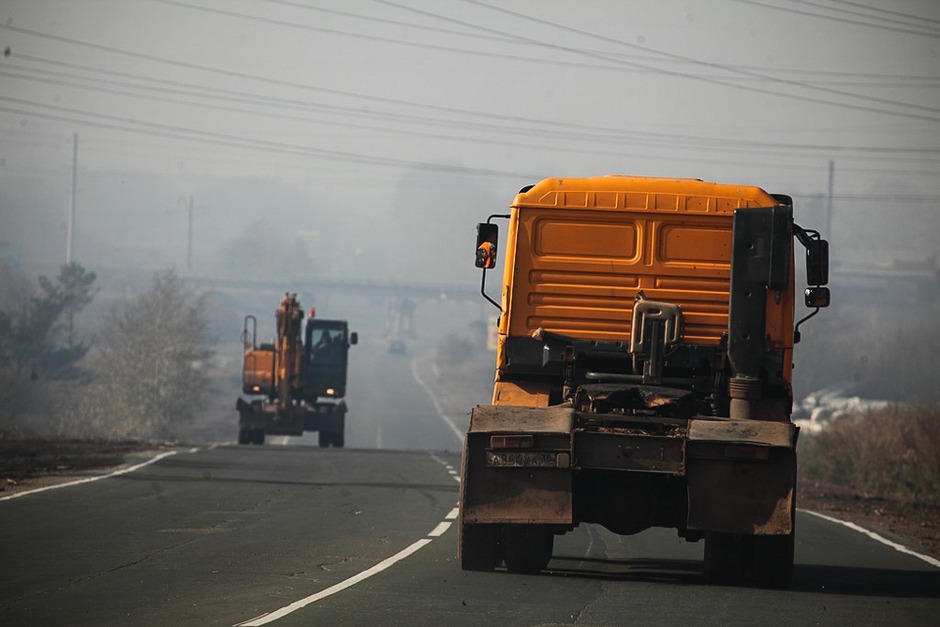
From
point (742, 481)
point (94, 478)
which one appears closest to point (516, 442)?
point (742, 481)

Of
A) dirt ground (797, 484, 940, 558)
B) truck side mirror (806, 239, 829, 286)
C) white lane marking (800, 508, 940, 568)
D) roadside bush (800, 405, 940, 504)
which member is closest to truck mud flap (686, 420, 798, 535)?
truck side mirror (806, 239, 829, 286)

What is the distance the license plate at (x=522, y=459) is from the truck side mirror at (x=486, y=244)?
8.19 feet

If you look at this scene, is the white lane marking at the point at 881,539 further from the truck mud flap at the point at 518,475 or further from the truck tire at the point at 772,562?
the truck mud flap at the point at 518,475

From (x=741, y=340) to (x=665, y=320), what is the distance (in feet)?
2.30

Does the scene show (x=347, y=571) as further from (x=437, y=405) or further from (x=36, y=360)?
(x=437, y=405)

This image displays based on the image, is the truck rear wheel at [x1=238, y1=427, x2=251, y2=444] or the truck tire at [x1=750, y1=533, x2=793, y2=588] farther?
the truck rear wheel at [x1=238, y1=427, x2=251, y2=444]

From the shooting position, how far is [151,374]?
75625mm

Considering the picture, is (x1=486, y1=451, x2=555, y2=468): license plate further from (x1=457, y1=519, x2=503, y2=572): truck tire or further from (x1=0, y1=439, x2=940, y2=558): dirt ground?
(x1=0, y1=439, x2=940, y2=558): dirt ground

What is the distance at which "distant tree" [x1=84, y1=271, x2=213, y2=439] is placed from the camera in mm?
73938

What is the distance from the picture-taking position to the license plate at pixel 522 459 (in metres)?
11.1

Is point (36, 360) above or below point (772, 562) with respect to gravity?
below

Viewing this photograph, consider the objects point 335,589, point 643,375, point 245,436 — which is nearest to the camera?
point 335,589

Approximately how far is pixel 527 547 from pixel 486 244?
2.98 meters

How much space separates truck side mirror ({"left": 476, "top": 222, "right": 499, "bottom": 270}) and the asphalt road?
2.91m
